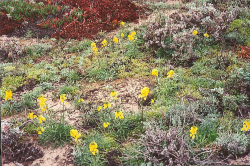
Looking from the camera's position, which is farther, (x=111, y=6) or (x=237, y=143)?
(x=111, y=6)

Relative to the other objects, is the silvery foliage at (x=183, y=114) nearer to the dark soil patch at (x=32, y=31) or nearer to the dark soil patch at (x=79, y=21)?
the dark soil patch at (x=79, y=21)

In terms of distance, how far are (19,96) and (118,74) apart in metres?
2.55

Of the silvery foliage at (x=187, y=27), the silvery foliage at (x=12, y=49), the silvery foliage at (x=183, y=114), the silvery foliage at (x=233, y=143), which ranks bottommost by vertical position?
the silvery foliage at (x=233, y=143)

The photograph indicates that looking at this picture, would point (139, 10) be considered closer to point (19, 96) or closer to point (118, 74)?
point (118, 74)

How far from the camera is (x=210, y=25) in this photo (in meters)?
7.29

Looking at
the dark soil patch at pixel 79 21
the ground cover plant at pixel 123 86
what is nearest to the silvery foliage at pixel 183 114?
the ground cover plant at pixel 123 86

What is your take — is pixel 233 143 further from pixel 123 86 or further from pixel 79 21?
pixel 79 21

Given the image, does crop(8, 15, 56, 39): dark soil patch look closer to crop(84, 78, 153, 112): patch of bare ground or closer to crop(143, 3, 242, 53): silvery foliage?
crop(143, 3, 242, 53): silvery foliage

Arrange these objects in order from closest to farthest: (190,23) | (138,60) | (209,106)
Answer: (209,106), (138,60), (190,23)

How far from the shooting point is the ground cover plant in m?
3.83

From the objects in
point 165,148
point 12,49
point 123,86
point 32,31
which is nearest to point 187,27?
point 123,86

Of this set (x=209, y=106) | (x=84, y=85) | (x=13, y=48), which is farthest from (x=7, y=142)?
(x=13, y=48)

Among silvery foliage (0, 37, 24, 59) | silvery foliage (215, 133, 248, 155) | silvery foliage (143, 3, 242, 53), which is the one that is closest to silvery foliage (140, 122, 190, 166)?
silvery foliage (215, 133, 248, 155)

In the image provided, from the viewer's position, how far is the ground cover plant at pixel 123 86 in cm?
383
